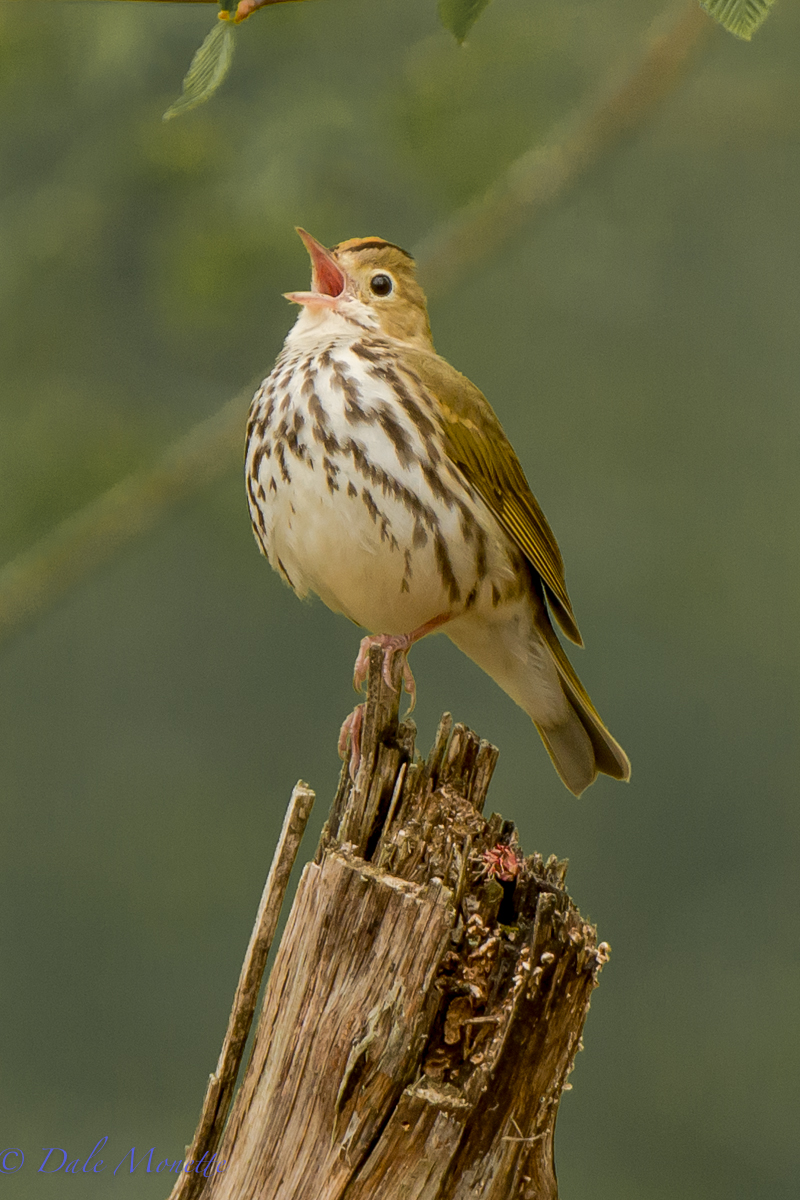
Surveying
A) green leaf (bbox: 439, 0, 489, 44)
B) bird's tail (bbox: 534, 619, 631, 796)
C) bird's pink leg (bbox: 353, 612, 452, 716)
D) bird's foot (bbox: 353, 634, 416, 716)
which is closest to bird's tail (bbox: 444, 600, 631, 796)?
bird's tail (bbox: 534, 619, 631, 796)

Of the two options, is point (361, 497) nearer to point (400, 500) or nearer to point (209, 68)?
point (400, 500)

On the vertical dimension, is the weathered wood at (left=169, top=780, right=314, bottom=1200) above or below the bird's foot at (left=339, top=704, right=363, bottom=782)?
below

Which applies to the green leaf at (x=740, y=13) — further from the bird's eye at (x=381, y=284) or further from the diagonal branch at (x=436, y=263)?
the diagonal branch at (x=436, y=263)

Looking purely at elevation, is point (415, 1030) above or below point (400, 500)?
below

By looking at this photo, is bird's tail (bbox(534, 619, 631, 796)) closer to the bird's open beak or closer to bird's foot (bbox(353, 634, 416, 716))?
bird's foot (bbox(353, 634, 416, 716))

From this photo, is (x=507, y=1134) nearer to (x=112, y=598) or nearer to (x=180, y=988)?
(x=180, y=988)

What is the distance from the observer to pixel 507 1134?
226 centimetres

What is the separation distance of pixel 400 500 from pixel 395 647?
0.32m

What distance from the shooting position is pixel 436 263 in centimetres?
437

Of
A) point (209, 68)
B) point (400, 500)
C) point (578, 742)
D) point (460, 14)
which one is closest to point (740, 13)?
point (460, 14)

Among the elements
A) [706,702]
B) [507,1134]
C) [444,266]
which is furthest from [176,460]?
[706,702]

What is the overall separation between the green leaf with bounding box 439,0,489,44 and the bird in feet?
4.53

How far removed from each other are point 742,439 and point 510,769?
2.03 m

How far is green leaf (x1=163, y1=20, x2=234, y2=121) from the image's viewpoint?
1.74 meters
